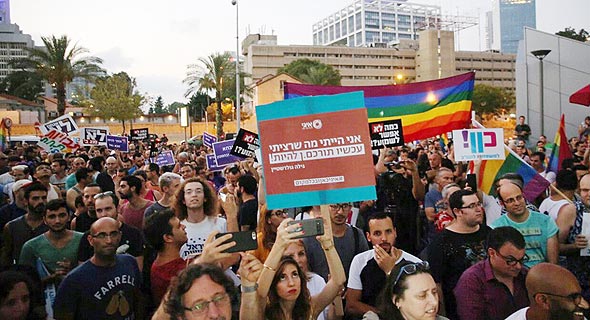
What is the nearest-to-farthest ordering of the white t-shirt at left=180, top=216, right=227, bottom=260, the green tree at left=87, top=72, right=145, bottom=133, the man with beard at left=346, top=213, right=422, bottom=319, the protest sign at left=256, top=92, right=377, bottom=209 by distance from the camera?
the protest sign at left=256, top=92, right=377, bottom=209 < the man with beard at left=346, top=213, right=422, bottom=319 < the white t-shirt at left=180, top=216, right=227, bottom=260 < the green tree at left=87, top=72, right=145, bottom=133

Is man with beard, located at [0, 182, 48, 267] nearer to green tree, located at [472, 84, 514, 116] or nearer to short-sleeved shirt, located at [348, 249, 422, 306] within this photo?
short-sleeved shirt, located at [348, 249, 422, 306]

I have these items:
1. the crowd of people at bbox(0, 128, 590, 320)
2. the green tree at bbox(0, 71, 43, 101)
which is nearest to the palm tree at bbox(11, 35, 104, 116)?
the crowd of people at bbox(0, 128, 590, 320)

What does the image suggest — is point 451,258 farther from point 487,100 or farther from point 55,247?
point 487,100

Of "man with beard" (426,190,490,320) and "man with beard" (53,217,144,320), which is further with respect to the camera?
"man with beard" (426,190,490,320)

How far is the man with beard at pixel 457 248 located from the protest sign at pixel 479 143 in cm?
224

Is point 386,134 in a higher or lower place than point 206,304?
higher

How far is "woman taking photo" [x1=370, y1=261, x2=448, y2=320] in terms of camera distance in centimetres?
327

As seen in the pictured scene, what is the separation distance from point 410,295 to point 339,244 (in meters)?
2.14

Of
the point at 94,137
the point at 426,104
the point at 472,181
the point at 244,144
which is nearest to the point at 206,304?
the point at 472,181

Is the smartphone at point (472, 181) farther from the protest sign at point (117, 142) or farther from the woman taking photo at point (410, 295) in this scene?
the protest sign at point (117, 142)

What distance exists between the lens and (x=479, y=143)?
7.40 metres

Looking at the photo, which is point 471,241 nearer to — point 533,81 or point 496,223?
point 496,223

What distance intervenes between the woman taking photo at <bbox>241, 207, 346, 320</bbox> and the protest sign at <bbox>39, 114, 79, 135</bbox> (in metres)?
12.2

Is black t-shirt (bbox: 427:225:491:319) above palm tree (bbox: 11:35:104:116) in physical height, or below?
below
